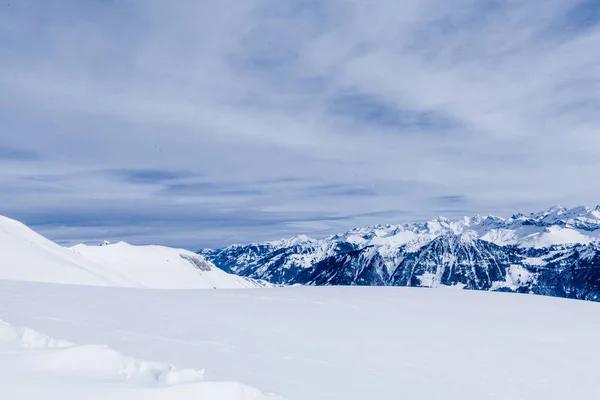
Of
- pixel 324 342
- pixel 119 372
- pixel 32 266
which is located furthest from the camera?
pixel 32 266

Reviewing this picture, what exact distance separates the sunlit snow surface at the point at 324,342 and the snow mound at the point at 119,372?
5 centimetres

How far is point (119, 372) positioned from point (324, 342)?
16.9 ft

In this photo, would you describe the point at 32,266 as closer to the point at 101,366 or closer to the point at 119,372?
the point at 101,366

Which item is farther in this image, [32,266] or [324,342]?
[32,266]

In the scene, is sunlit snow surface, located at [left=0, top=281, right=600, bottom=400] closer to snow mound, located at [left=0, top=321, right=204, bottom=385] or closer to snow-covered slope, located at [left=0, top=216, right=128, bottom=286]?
snow mound, located at [left=0, top=321, right=204, bottom=385]

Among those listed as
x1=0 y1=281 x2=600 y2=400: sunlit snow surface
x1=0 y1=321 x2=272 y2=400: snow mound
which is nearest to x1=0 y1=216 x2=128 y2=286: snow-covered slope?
x1=0 y1=281 x2=600 y2=400: sunlit snow surface

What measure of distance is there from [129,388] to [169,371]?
3.18ft

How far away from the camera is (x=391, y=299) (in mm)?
16688

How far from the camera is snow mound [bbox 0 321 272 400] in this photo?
18.5 feet

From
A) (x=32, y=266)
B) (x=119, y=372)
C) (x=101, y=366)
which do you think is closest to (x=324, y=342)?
(x=119, y=372)

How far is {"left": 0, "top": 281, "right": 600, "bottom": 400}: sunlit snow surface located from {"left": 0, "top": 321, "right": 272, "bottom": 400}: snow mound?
0.05 m

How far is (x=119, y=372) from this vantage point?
6.36 metres

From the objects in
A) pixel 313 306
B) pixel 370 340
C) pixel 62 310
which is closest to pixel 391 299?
pixel 313 306

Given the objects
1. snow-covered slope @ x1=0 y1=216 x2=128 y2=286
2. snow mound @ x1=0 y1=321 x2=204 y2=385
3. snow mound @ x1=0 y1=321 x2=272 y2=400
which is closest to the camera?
snow mound @ x1=0 y1=321 x2=272 y2=400
